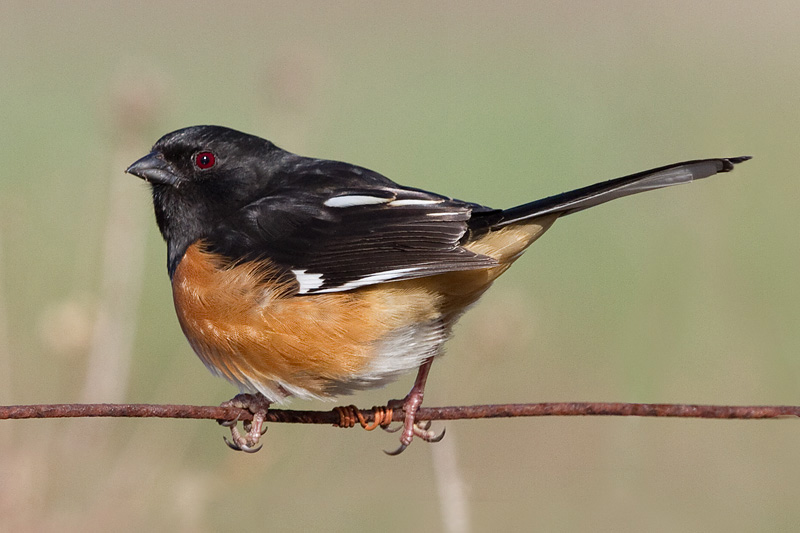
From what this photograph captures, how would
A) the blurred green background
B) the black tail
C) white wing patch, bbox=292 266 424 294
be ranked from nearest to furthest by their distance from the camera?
the black tail, white wing patch, bbox=292 266 424 294, the blurred green background

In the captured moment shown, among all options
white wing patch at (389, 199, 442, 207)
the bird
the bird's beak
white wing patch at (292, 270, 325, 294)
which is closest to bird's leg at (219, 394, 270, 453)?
the bird

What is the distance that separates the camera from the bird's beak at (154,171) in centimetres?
454

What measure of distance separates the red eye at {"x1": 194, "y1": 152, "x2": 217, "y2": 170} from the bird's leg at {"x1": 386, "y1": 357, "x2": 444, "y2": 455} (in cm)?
137

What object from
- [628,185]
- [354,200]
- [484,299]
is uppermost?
[628,185]

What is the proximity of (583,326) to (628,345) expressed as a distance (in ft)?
3.06

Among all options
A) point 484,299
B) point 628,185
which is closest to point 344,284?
point 628,185

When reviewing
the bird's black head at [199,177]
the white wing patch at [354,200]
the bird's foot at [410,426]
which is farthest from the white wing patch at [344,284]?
the bird's black head at [199,177]

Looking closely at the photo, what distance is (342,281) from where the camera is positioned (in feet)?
12.6

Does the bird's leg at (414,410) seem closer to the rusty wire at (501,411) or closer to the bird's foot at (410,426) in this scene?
the bird's foot at (410,426)

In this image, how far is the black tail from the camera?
339 centimetres

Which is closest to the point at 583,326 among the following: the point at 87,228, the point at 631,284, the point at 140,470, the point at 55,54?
the point at 631,284

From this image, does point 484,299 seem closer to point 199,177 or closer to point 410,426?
point 410,426

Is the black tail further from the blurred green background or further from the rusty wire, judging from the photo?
the blurred green background

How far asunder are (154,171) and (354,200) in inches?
41.1
